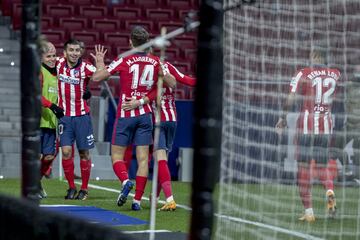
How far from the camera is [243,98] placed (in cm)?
820

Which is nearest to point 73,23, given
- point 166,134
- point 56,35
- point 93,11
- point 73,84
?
point 93,11

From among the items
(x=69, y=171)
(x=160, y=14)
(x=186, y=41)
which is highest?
(x=160, y=14)

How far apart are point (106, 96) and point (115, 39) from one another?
5473mm

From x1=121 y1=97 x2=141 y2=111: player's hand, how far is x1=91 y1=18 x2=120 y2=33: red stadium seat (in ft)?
37.9

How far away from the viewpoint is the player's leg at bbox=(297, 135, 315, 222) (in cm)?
991

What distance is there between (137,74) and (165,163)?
98 centimetres

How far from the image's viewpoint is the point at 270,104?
948 centimetres

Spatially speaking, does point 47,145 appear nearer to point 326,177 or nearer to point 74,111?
point 74,111

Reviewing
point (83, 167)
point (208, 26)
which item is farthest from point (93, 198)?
point (208, 26)

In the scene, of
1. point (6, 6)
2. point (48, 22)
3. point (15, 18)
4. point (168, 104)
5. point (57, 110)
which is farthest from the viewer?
point (48, 22)

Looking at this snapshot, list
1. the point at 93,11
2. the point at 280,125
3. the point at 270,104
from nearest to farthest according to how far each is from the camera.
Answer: the point at 280,125 → the point at 270,104 → the point at 93,11

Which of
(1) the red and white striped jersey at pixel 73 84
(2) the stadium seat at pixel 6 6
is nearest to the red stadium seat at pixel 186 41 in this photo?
(2) the stadium seat at pixel 6 6

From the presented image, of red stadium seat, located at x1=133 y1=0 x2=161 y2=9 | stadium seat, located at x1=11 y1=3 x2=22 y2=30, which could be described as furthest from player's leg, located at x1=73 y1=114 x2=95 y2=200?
red stadium seat, located at x1=133 y1=0 x2=161 y2=9

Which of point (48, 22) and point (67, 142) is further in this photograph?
point (48, 22)
